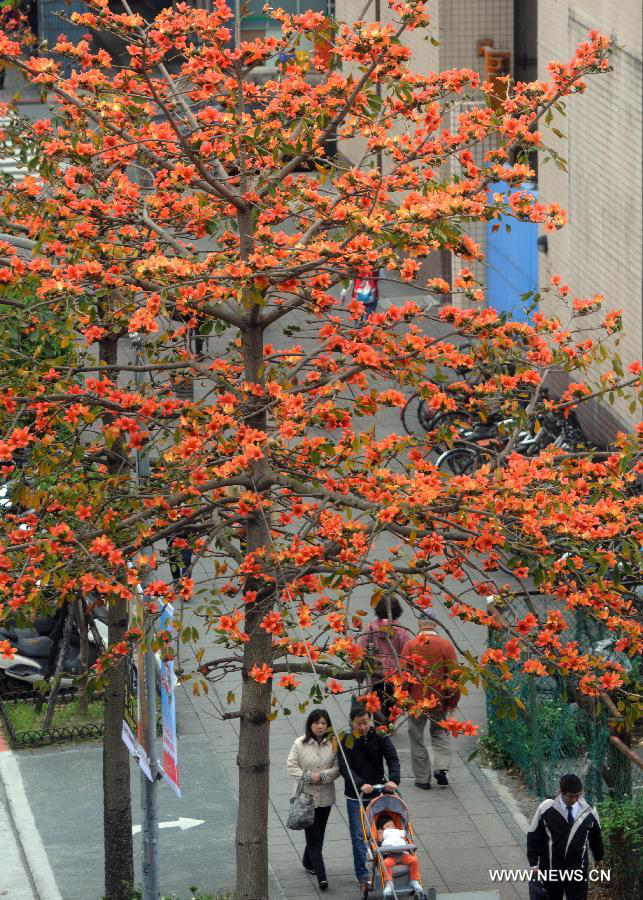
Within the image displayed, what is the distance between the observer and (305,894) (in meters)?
14.0

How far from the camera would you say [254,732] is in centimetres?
1159

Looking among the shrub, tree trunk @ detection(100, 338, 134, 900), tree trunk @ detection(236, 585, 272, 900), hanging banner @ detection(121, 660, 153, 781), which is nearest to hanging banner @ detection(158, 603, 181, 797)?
hanging banner @ detection(121, 660, 153, 781)

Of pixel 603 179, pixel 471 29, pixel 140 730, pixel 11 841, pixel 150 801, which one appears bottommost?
pixel 11 841

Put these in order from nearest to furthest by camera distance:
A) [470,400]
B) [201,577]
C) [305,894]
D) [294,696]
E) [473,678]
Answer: [473,678] < [470,400] < [305,894] < [294,696] < [201,577]

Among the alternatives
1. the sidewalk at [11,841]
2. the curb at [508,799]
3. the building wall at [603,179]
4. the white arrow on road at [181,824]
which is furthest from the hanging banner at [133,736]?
the building wall at [603,179]

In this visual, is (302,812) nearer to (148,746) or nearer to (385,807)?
(385,807)

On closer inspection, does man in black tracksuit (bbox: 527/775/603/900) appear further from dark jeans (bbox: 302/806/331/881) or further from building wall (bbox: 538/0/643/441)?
building wall (bbox: 538/0/643/441)

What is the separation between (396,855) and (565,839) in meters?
1.26

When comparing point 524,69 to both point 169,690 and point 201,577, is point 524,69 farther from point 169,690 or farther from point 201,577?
point 169,690

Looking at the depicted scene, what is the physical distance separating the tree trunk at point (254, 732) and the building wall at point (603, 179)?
34.9 ft

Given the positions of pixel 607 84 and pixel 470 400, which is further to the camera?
pixel 607 84

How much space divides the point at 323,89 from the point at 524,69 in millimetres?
20168

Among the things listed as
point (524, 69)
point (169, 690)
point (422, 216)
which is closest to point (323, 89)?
point (422, 216)

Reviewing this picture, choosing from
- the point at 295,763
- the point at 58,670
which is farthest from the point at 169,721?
the point at 58,670
